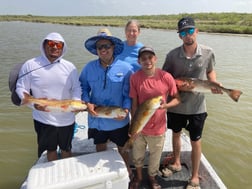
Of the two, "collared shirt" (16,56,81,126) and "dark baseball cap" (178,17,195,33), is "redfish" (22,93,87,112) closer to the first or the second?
"collared shirt" (16,56,81,126)

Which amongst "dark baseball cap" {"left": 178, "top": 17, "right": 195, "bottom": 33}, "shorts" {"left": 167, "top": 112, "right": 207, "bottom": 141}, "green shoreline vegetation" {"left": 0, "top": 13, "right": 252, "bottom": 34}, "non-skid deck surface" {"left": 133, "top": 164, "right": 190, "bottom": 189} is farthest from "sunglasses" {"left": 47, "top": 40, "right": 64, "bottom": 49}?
"green shoreline vegetation" {"left": 0, "top": 13, "right": 252, "bottom": 34}

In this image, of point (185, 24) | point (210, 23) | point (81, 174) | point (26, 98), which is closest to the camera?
point (81, 174)

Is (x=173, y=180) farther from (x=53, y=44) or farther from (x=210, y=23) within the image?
(x=210, y=23)

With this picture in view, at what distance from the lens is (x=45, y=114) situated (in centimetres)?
368

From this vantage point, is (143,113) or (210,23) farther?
(210,23)

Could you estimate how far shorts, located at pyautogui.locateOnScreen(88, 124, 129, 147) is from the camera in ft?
12.6

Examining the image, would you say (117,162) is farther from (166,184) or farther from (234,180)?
(234,180)

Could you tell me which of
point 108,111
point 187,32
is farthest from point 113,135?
point 187,32

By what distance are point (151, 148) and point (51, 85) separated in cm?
152

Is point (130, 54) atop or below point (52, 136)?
atop

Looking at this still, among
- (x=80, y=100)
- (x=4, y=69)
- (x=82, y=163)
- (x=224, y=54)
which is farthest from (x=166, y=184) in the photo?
(x=224, y=54)

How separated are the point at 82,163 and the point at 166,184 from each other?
1538 mm

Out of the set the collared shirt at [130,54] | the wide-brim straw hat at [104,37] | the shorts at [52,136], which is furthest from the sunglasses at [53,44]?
the collared shirt at [130,54]

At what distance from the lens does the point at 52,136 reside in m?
3.77
